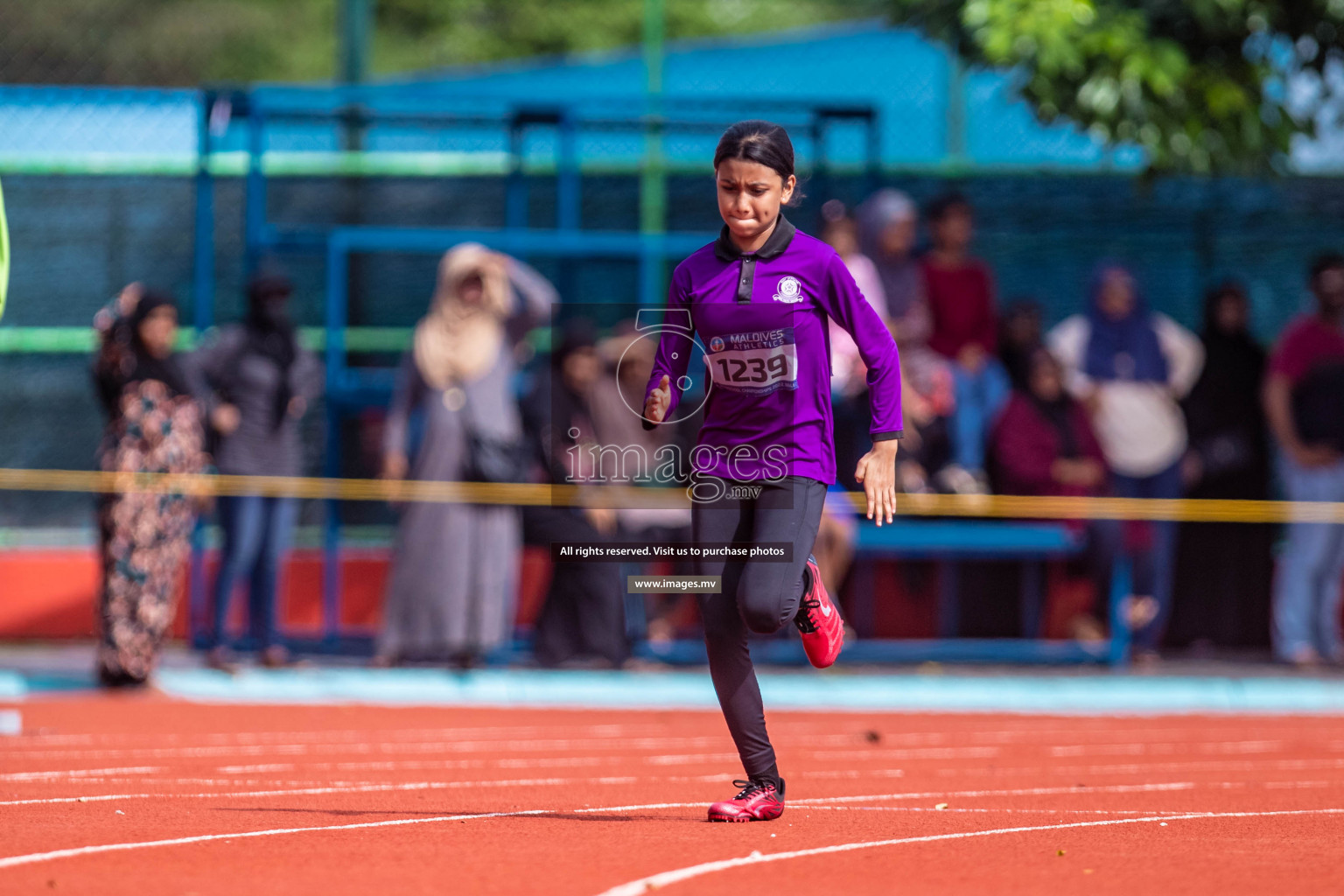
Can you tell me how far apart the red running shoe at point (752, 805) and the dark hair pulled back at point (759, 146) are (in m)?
1.86

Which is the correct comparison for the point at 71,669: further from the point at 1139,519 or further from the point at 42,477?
the point at 1139,519

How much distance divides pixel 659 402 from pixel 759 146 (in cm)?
83

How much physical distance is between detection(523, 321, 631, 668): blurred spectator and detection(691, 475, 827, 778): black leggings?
6.05 metres

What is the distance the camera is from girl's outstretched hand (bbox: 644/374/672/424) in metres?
5.94

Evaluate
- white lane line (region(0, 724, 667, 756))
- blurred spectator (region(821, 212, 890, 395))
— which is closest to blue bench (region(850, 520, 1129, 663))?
blurred spectator (region(821, 212, 890, 395))

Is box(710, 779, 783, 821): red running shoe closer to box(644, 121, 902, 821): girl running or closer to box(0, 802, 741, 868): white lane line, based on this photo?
box(644, 121, 902, 821): girl running

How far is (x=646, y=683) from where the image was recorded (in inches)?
461

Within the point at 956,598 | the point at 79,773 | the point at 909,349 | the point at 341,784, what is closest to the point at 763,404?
the point at 341,784

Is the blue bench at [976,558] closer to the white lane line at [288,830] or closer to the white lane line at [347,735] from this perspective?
the white lane line at [347,735]

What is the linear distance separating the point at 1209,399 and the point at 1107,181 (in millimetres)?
2112

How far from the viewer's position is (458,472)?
12.0m

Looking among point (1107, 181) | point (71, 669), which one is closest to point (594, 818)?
point (71, 669)

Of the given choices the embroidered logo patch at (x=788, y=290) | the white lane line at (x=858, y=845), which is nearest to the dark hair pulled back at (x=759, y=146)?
the embroidered logo patch at (x=788, y=290)

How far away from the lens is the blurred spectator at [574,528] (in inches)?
476
